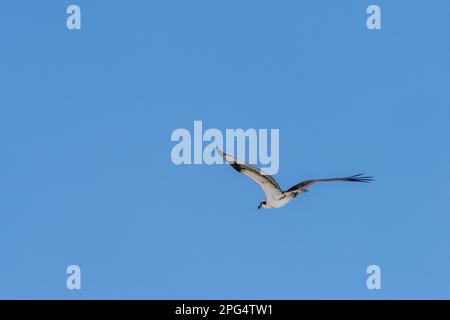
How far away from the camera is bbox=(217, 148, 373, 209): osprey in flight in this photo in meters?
29.3

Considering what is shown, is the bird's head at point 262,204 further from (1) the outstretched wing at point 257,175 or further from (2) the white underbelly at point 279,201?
(1) the outstretched wing at point 257,175

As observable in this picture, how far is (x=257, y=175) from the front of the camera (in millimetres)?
29797

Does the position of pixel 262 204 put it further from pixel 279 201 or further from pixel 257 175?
pixel 257 175

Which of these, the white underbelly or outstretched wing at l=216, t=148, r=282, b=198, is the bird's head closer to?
→ the white underbelly

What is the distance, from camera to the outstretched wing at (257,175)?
2927cm

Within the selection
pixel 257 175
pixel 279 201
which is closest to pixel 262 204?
pixel 279 201

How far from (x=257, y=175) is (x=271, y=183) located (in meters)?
Result: 0.51

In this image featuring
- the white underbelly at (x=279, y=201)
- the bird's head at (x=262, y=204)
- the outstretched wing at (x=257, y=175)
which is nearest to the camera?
the outstretched wing at (x=257, y=175)
